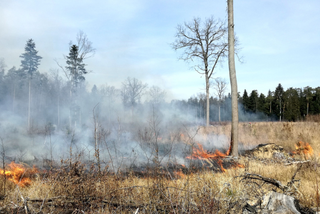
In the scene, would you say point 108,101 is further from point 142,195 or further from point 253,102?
point 142,195

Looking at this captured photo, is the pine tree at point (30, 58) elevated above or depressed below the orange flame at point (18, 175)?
above

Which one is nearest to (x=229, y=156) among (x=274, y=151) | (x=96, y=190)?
(x=274, y=151)

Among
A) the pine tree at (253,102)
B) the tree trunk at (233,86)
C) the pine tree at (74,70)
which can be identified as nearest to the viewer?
the tree trunk at (233,86)

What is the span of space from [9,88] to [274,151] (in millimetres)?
53212

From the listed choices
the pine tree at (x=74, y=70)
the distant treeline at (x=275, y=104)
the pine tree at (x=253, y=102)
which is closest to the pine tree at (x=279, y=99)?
the distant treeline at (x=275, y=104)

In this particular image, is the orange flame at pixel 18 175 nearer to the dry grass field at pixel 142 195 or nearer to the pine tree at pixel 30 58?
the dry grass field at pixel 142 195

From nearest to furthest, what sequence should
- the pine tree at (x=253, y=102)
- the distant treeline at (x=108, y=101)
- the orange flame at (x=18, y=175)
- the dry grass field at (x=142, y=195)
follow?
the dry grass field at (x=142, y=195) < the orange flame at (x=18, y=175) < the distant treeline at (x=108, y=101) < the pine tree at (x=253, y=102)

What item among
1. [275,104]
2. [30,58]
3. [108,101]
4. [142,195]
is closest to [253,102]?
[275,104]

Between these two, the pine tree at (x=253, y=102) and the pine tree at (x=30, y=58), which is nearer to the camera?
the pine tree at (x=30, y=58)

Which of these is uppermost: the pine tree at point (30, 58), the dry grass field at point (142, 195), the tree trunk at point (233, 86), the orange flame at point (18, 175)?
the pine tree at point (30, 58)

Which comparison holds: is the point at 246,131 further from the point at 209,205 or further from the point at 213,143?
the point at 209,205

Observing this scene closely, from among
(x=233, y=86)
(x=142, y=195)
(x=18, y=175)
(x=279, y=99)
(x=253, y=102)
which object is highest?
(x=279, y=99)

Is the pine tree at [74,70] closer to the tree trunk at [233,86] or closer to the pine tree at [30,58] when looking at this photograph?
the pine tree at [30,58]

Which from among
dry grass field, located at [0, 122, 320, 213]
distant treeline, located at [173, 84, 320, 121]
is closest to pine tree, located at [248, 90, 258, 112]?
distant treeline, located at [173, 84, 320, 121]
